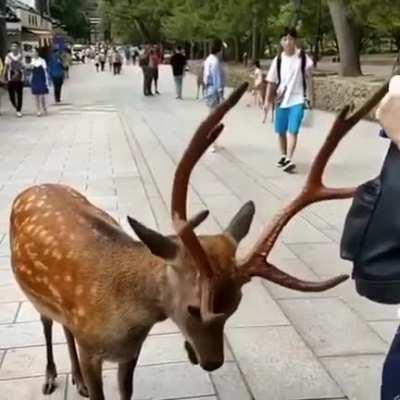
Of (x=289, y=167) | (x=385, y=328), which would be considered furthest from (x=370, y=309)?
(x=289, y=167)

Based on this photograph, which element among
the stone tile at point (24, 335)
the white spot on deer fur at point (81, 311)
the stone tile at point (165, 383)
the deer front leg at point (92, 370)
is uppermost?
the white spot on deer fur at point (81, 311)

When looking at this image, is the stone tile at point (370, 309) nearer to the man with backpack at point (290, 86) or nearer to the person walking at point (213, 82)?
the man with backpack at point (290, 86)

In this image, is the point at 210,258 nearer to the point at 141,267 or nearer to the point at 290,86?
the point at 141,267

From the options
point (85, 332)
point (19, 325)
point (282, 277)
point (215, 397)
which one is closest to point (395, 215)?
point (282, 277)

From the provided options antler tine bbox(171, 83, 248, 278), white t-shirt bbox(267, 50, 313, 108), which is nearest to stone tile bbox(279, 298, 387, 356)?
antler tine bbox(171, 83, 248, 278)

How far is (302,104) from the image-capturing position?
32.3 feet

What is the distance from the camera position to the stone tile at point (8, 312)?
4.85m

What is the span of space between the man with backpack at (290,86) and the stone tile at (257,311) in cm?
485

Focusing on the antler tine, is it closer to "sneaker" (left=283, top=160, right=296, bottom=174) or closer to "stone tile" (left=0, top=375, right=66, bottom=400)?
"stone tile" (left=0, top=375, right=66, bottom=400)

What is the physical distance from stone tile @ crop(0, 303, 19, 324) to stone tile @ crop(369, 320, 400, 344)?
2.23 m

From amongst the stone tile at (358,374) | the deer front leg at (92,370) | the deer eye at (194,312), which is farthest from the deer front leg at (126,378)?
the stone tile at (358,374)

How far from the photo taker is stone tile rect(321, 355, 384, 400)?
12.4ft

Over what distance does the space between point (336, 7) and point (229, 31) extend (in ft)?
39.1

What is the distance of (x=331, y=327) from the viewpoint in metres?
4.64
